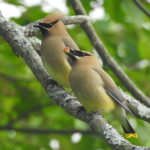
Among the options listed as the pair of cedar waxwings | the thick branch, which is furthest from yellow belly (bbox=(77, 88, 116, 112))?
the thick branch

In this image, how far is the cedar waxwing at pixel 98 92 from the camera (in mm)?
4469

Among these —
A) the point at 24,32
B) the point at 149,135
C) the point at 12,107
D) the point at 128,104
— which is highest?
the point at 24,32

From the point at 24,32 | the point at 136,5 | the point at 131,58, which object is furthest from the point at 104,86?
the point at 131,58

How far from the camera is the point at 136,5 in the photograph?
5.64 m

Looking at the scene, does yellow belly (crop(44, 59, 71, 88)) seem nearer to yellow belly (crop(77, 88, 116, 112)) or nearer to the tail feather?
yellow belly (crop(77, 88, 116, 112))

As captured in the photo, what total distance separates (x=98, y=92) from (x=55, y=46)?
36.0 inches

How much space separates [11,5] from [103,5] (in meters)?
1.06

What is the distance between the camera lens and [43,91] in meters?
7.04

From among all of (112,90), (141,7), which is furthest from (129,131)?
(141,7)

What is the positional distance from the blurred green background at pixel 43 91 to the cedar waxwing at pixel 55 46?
769 millimetres

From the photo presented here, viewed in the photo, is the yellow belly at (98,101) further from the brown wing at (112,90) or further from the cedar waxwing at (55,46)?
the cedar waxwing at (55,46)

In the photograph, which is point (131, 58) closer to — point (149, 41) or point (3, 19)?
point (149, 41)

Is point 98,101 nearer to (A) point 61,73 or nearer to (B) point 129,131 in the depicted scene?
(B) point 129,131

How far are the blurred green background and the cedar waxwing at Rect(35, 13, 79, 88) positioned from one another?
30.3 inches
